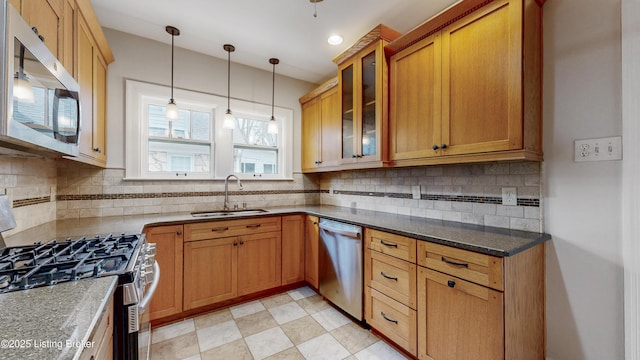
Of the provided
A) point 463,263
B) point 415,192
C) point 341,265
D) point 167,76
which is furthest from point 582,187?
point 167,76

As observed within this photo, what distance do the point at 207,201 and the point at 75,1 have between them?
6.23 ft

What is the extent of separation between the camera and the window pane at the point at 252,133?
3.16m

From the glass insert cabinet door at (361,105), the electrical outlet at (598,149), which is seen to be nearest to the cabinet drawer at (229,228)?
the glass insert cabinet door at (361,105)

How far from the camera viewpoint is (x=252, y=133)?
3270mm

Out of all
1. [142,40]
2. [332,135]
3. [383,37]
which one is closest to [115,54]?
[142,40]

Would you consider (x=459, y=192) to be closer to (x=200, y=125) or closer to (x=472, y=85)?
(x=472, y=85)

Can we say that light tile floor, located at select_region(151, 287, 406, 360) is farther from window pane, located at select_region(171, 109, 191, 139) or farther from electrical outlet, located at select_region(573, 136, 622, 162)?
window pane, located at select_region(171, 109, 191, 139)

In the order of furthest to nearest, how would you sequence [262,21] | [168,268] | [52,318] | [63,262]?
1. [262,21]
2. [168,268]
3. [63,262]
4. [52,318]

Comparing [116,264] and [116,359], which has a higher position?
[116,264]

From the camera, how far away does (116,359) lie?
0.97m

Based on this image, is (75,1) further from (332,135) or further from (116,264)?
(332,135)

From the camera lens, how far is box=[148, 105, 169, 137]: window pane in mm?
2684

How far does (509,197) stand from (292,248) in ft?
6.60

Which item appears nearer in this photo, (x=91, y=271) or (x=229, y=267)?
(x=91, y=271)
